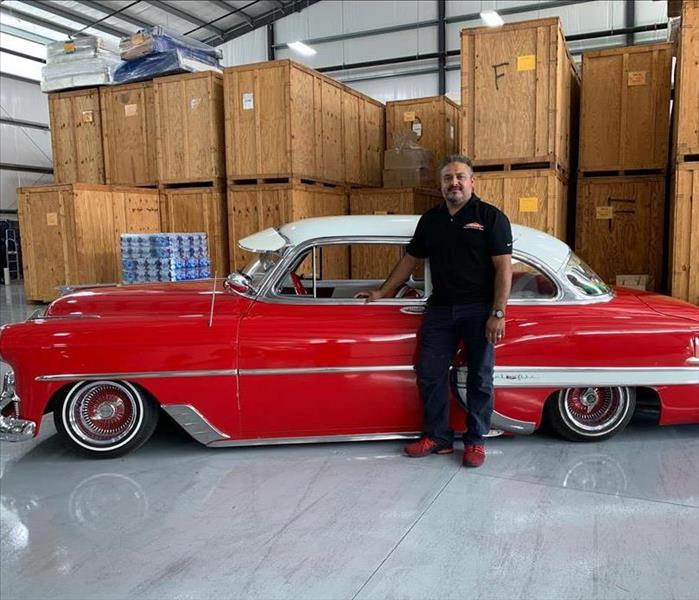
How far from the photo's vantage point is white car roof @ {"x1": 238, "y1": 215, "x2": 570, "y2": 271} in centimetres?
453

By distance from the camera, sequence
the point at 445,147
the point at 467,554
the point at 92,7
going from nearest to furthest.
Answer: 1. the point at 467,554
2. the point at 445,147
3. the point at 92,7

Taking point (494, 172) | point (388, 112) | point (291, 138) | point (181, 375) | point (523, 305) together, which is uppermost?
point (388, 112)

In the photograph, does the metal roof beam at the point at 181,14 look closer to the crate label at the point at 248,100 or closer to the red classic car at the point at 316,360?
the crate label at the point at 248,100

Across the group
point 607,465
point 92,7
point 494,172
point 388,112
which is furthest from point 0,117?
point 607,465

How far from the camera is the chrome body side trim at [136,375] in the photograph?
4.14m

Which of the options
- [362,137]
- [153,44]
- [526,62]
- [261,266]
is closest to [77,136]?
[153,44]

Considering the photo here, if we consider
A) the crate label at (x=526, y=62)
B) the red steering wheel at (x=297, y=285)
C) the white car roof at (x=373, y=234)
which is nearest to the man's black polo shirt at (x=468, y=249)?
the white car roof at (x=373, y=234)

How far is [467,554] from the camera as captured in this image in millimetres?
3123

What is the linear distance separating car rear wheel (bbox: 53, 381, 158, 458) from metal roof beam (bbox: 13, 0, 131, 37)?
64.1ft

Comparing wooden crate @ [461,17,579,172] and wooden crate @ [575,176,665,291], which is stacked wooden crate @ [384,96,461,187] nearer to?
wooden crate @ [575,176,665,291]

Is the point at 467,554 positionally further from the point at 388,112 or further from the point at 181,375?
the point at 388,112

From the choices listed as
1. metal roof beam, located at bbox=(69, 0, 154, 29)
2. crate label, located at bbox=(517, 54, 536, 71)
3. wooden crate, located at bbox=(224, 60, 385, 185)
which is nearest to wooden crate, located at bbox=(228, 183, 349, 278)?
wooden crate, located at bbox=(224, 60, 385, 185)

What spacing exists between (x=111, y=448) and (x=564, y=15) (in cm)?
2199

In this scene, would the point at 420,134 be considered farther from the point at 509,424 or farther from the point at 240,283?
the point at 509,424
